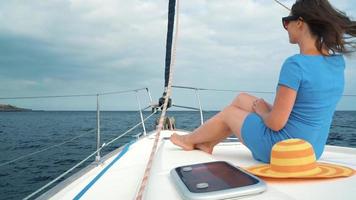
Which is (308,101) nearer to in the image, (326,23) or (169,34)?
(326,23)

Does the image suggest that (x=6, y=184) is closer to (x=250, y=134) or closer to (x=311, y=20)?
(x=250, y=134)

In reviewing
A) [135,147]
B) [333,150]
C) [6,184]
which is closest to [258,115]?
[333,150]

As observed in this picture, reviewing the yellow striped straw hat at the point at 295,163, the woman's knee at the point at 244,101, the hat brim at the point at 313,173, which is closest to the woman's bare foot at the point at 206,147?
the woman's knee at the point at 244,101

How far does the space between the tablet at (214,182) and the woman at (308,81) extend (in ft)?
1.42

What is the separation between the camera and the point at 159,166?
156 cm

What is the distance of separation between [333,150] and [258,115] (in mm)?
923

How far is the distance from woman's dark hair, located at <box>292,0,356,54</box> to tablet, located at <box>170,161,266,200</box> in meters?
0.78

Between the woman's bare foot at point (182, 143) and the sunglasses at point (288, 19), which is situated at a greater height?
the sunglasses at point (288, 19)

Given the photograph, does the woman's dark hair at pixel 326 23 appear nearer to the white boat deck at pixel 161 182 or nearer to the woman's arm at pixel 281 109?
the woman's arm at pixel 281 109

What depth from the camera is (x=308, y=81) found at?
4.82ft

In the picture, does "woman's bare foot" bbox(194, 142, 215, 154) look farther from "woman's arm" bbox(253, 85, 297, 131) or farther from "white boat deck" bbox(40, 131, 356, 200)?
"woman's arm" bbox(253, 85, 297, 131)

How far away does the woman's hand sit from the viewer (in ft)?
5.75

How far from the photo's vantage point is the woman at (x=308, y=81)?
4.80 ft

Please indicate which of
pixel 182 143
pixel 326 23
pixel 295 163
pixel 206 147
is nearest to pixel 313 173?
pixel 295 163
